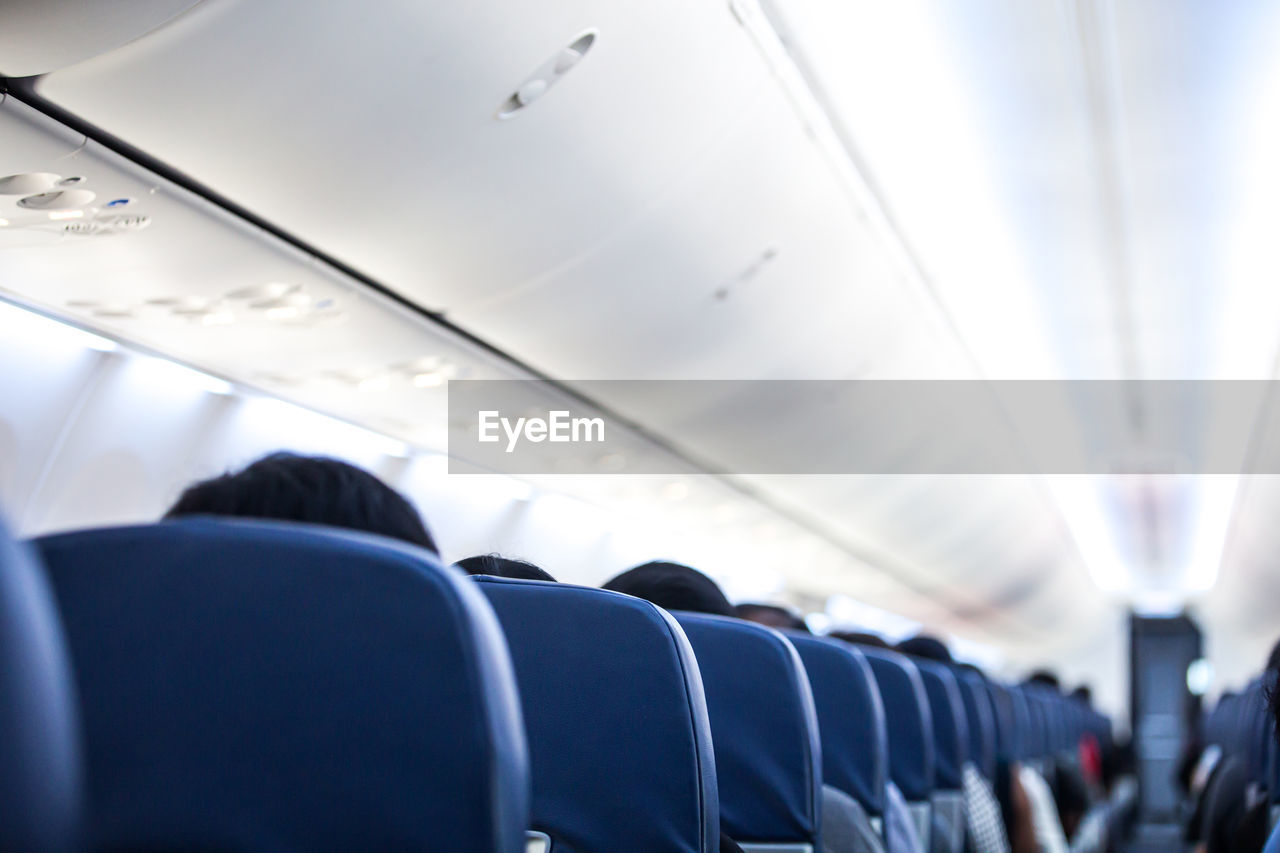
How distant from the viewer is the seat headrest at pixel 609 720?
73.7 inches

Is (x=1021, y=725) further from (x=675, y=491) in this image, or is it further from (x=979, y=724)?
(x=675, y=491)

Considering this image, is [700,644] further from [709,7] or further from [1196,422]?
[1196,422]

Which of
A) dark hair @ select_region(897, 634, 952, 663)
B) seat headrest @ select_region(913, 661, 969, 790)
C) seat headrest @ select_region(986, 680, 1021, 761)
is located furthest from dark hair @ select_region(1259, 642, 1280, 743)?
dark hair @ select_region(897, 634, 952, 663)

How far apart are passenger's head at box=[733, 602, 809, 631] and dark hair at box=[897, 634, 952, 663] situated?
2010 millimetres

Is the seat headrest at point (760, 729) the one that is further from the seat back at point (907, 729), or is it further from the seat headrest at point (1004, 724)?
the seat headrest at point (1004, 724)

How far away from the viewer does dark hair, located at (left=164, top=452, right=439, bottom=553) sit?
4.83 ft

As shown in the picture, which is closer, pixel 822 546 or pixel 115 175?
pixel 115 175

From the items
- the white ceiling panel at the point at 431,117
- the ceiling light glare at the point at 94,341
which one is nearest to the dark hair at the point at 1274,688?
the white ceiling panel at the point at 431,117

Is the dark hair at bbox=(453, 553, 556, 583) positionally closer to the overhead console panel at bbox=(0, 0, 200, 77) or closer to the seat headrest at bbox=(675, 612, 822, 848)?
the seat headrest at bbox=(675, 612, 822, 848)

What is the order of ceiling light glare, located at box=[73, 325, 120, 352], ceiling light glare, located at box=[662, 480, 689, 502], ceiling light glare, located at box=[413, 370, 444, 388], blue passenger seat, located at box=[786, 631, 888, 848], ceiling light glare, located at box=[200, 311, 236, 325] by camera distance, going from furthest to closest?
ceiling light glare, located at box=[662, 480, 689, 502], ceiling light glare, located at box=[413, 370, 444, 388], ceiling light glare, located at box=[73, 325, 120, 352], ceiling light glare, located at box=[200, 311, 236, 325], blue passenger seat, located at box=[786, 631, 888, 848]

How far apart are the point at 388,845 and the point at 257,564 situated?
0.29 metres

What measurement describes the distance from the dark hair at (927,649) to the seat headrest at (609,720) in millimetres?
6339

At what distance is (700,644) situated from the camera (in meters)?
2.65

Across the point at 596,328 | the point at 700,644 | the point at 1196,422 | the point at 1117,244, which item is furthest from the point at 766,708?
the point at 1196,422
